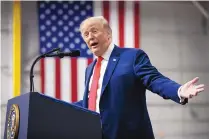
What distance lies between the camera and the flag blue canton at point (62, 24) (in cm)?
420

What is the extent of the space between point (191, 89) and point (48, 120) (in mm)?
479

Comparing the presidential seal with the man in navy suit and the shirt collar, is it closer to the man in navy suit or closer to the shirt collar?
the man in navy suit

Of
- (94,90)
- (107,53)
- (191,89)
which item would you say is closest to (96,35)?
(107,53)

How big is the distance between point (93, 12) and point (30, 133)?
3355 mm

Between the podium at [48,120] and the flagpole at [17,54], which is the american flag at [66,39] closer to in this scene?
the flagpole at [17,54]

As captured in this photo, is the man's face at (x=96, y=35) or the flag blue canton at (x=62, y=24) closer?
the man's face at (x=96, y=35)

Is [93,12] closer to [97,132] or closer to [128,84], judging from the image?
[128,84]

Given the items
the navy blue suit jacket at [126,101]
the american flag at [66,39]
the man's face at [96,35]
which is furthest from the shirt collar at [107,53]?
the american flag at [66,39]

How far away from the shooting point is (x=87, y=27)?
1.66 metres

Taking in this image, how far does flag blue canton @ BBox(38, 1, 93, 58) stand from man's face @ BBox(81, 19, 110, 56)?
253 centimetres

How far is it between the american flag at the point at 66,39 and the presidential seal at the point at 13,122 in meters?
2.95

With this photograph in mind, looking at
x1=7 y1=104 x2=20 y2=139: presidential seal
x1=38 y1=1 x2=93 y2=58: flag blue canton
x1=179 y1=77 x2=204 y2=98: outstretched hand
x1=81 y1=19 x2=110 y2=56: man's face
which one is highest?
x1=38 y1=1 x2=93 y2=58: flag blue canton

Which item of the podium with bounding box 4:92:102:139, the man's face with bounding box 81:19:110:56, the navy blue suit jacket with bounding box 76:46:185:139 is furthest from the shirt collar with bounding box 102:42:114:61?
the podium with bounding box 4:92:102:139

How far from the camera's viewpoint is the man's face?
166cm
